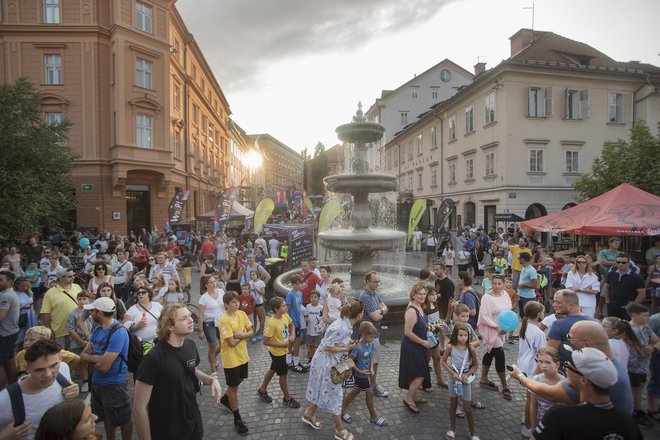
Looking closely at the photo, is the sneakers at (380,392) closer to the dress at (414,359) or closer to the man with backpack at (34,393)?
the dress at (414,359)

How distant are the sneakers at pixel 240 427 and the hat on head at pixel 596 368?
3762 mm

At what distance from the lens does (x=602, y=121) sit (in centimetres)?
2369

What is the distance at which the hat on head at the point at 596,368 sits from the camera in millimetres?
2115

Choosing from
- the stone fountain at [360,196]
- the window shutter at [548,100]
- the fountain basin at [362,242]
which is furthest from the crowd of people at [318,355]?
the window shutter at [548,100]

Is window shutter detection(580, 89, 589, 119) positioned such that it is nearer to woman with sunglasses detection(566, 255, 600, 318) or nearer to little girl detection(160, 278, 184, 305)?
woman with sunglasses detection(566, 255, 600, 318)

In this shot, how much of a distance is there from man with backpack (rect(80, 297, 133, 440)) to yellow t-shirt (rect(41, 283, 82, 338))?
227cm

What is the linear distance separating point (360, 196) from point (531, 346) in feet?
22.7

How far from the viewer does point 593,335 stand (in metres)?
2.80

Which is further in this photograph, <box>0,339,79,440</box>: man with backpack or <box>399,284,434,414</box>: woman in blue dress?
<box>399,284,434,414</box>: woman in blue dress

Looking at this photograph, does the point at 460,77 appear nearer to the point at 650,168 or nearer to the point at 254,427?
the point at 650,168

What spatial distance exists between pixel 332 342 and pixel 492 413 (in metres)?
2.51

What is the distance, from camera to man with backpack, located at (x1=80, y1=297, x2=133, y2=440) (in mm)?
3699

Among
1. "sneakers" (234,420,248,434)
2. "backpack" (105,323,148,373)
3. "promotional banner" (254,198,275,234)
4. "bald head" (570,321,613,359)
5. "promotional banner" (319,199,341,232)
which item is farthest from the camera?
"promotional banner" (254,198,275,234)

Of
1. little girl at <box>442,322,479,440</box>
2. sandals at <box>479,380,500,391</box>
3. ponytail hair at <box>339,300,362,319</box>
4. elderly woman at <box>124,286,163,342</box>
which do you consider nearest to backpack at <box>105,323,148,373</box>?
elderly woman at <box>124,286,163,342</box>
